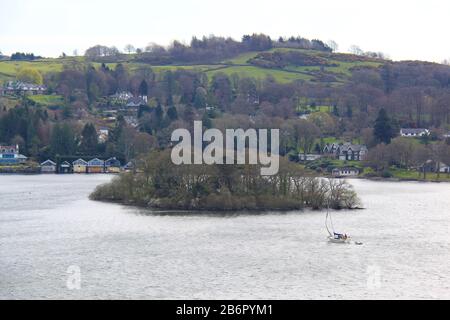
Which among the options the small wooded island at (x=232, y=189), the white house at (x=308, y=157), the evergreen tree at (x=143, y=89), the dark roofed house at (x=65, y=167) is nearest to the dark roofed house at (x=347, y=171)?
the white house at (x=308, y=157)

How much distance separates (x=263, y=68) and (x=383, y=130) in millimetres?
60723

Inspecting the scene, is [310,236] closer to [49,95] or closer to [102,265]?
[102,265]

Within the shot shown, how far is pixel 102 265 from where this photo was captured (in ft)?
108

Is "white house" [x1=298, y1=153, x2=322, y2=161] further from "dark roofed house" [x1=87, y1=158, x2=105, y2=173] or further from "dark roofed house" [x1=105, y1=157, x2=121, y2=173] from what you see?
"dark roofed house" [x1=87, y1=158, x2=105, y2=173]

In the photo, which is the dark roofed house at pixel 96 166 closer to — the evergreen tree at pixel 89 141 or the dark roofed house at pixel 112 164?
the dark roofed house at pixel 112 164

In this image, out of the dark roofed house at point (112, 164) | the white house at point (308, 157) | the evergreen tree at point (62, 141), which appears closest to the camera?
the white house at point (308, 157)

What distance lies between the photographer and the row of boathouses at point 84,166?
325 ft

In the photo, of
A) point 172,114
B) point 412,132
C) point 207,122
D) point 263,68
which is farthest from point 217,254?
point 263,68

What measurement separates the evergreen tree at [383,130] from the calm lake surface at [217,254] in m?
41.9

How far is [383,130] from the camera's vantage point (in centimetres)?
9831

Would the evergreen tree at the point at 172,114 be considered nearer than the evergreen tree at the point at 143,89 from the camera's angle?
Yes

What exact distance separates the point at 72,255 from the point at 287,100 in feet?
304

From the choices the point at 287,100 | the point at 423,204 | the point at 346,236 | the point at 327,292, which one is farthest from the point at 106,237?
the point at 287,100

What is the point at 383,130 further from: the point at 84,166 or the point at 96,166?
the point at 84,166
